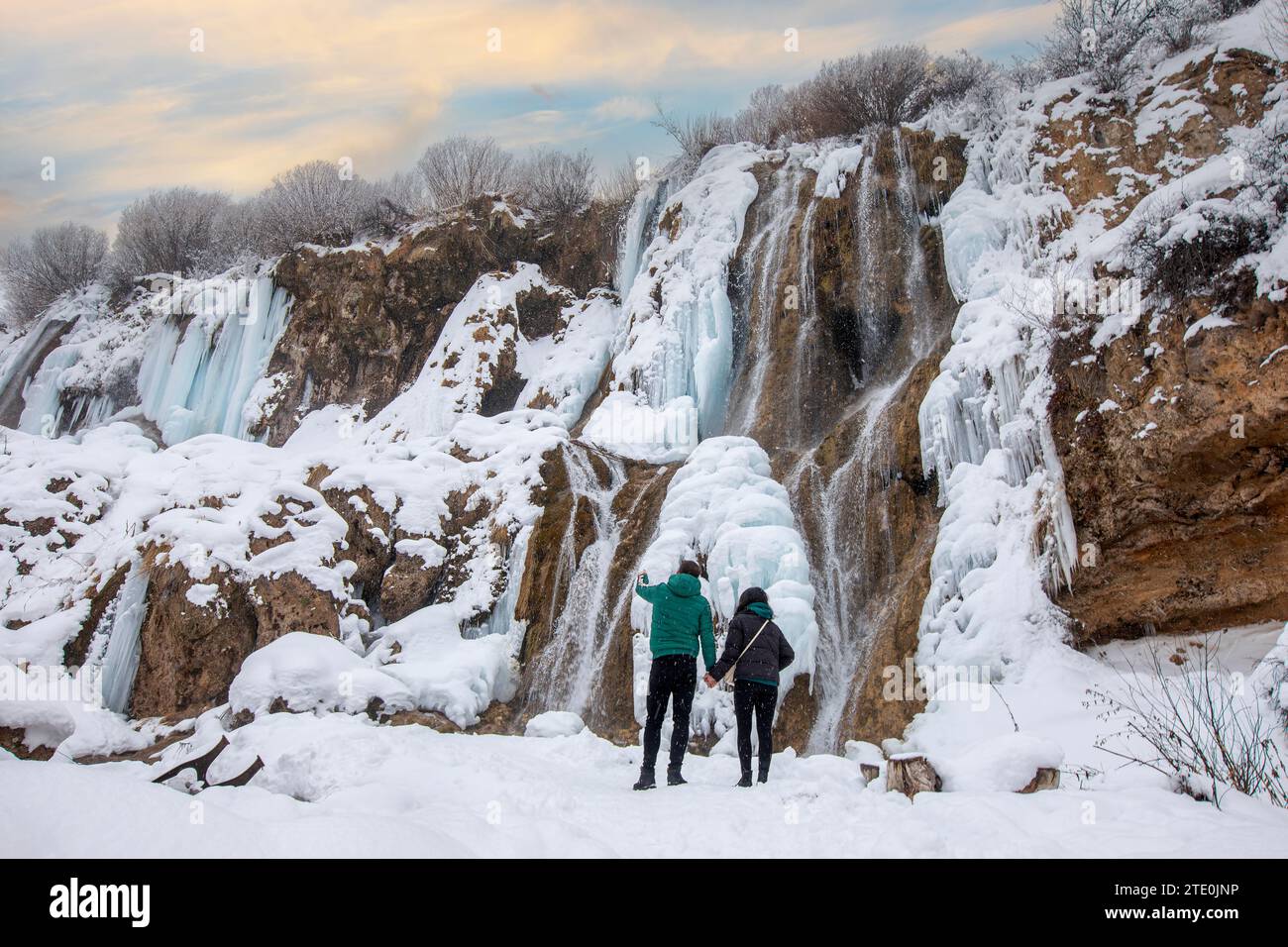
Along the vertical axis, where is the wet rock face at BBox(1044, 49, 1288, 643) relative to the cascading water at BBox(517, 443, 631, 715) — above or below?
above

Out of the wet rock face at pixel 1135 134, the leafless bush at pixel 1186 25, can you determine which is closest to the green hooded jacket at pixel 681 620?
the wet rock face at pixel 1135 134

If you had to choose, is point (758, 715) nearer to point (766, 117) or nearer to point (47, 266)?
A: point (766, 117)

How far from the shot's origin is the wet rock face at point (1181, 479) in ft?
22.8

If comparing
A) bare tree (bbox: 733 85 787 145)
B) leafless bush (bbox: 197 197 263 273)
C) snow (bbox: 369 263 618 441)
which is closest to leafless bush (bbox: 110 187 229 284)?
leafless bush (bbox: 197 197 263 273)

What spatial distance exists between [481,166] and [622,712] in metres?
22.2

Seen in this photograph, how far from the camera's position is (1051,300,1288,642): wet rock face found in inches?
274

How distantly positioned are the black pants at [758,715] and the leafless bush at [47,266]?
34.1 metres

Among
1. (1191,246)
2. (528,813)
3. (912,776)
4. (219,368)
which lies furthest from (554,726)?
(219,368)

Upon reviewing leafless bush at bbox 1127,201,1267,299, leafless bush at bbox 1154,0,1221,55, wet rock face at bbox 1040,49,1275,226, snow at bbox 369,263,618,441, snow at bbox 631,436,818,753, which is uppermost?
leafless bush at bbox 1154,0,1221,55

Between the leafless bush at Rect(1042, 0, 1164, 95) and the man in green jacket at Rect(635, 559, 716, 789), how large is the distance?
40.9 ft

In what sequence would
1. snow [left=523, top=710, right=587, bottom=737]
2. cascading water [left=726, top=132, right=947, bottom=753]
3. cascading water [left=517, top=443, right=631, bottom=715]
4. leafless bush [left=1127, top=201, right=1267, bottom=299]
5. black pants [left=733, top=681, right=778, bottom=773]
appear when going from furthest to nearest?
cascading water [left=517, top=443, right=631, bottom=715] → cascading water [left=726, top=132, right=947, bottom=753] → snow [left=523, top=710, right=587, bottom=737] → leafless bush [left=1127, top=201, right=1267, bottom=299] → black pants [left=733, top=681, right=778, bottom=773]

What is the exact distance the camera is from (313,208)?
25125 mm

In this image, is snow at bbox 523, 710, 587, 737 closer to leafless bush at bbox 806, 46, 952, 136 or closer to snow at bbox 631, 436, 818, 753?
snow at bbox 631, 436, 818, 753
